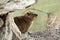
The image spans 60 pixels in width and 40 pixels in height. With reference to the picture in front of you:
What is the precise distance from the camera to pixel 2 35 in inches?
43.1

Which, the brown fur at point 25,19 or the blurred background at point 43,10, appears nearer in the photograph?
the brown fur at point 25,19

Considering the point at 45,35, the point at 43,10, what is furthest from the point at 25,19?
the point at 43,10

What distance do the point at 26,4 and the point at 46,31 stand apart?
1.02 meters

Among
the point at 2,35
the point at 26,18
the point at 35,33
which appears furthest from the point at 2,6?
the point at 35,33

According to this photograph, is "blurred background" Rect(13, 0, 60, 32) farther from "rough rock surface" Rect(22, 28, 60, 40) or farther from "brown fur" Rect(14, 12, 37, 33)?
"brown fur" Rect(14, 12, 37, 33)

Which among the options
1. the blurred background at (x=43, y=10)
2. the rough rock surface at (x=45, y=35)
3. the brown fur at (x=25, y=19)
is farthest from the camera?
the blurred background at (x=43, y=10)

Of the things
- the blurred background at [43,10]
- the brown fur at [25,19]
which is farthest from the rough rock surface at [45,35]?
the brown fur at [25,19]

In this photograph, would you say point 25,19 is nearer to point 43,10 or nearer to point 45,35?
point 45,35

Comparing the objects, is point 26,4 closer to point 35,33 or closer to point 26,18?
point 26,18

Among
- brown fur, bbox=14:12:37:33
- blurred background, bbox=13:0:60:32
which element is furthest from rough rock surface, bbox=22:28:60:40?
Result: brown fur, bbox=14:12:37:33

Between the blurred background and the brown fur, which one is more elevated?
the brown fur

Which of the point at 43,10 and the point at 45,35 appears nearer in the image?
the point at 45,35

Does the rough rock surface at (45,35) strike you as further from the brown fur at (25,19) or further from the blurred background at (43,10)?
the brown fur at (25,19)

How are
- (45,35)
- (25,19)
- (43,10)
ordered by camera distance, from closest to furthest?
1. (25,19)
2. (45,35)
3. (43,10)
